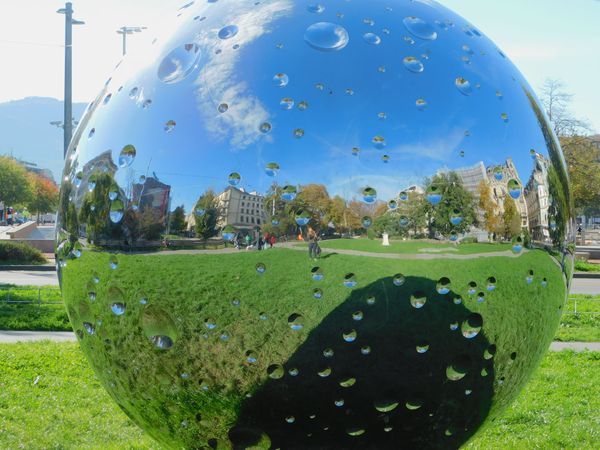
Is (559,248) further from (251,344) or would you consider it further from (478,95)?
(251,344)

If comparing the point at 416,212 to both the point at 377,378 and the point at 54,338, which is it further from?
the point at 54,338

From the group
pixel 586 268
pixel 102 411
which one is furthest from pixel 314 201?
pixel 586 268

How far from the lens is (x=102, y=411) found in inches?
283

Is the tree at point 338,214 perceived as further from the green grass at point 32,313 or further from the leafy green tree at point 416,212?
the green grass at point 32,313

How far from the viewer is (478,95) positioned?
137 inches

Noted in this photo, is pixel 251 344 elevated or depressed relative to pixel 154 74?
depressed

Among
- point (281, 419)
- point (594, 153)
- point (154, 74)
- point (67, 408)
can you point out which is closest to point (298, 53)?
point (154, 74)

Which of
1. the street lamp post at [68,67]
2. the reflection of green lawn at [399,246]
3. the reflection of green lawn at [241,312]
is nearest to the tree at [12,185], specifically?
the street lamp post at [68,67]

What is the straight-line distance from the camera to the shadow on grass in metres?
3.17

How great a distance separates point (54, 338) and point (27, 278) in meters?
11.1

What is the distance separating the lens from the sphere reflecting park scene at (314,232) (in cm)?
315

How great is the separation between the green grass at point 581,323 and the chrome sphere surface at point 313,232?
28.6ft

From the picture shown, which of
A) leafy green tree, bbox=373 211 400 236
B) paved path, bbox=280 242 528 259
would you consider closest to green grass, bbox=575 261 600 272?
paved path, bbox=280 242 528 259

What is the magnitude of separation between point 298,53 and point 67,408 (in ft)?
16.6
